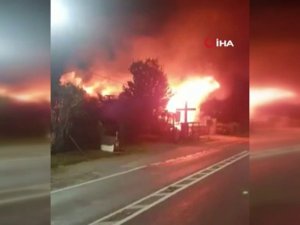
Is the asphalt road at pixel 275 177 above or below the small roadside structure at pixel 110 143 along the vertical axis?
below

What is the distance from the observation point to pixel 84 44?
232 centimetres

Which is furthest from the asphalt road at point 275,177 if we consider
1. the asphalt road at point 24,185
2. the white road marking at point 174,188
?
the asphalt road at point 24,185

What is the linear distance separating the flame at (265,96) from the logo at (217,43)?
30cm

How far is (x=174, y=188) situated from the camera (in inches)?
93.0

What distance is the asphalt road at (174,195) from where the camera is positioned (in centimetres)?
228

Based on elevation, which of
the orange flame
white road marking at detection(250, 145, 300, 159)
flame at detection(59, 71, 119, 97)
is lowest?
white road marking at detection(250, 145, 300, 159)

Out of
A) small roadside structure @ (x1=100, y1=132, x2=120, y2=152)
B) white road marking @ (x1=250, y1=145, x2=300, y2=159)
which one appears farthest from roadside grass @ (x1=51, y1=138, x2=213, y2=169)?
white road marking @ (x1=250, y1=145, x2=300, y2=159)

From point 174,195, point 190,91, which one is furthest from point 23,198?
point 190,91

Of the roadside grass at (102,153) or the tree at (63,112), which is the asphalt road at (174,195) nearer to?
the roadside grass at (102,153)

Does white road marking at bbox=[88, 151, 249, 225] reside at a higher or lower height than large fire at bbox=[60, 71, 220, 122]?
lower

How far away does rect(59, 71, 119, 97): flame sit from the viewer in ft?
7.51

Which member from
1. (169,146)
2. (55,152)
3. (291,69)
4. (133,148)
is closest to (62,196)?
(55,152)

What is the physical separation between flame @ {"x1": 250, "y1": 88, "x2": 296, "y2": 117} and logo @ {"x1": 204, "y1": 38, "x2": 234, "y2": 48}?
0.30 metres

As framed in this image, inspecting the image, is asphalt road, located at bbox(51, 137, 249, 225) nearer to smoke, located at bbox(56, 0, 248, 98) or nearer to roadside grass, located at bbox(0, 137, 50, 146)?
roadside grass, located at bbox(0, 137, 50, 146)
